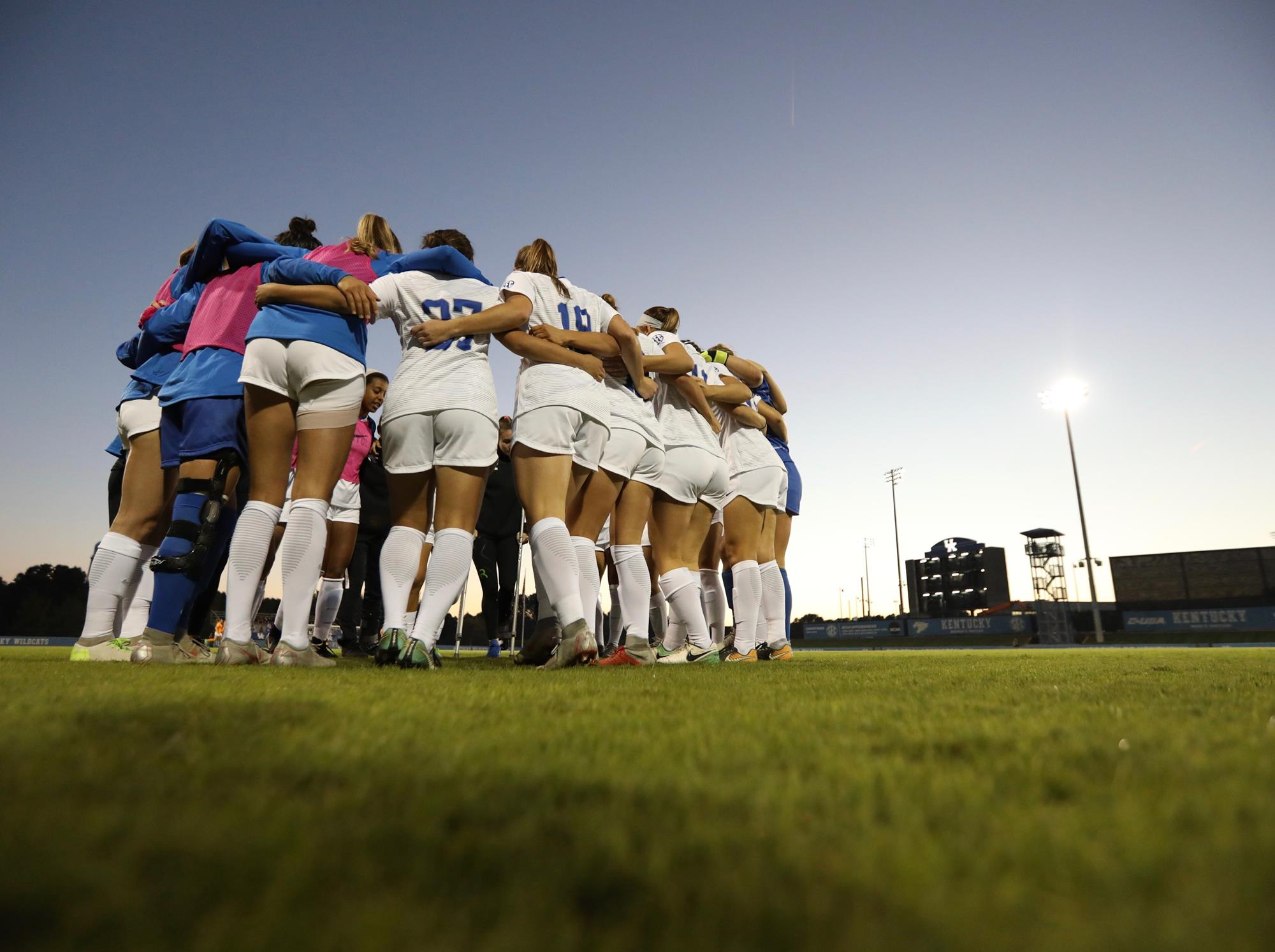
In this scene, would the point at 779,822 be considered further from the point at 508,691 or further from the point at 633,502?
the point at 633,502

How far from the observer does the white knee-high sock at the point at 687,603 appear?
4637 millimetres

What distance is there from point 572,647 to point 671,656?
66.1 inches

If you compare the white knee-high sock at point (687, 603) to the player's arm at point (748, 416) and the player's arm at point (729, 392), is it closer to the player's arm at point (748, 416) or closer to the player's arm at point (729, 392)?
the player's arm at point (729, 392)

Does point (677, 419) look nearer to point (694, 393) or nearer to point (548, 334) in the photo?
point (694, 393)

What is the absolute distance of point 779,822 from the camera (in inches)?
30.1

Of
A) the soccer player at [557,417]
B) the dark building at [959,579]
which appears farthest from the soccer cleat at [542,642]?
the dark building at [959,579]

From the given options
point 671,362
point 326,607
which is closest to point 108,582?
point 326,607

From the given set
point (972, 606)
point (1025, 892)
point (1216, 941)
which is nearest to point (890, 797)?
point (1025, 892)

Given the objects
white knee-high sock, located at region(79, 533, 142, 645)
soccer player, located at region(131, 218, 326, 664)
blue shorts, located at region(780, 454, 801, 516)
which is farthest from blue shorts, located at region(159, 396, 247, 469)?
blue shorts, located at region(780, 454, 801, 516)

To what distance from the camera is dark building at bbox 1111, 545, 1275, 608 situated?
4319cm

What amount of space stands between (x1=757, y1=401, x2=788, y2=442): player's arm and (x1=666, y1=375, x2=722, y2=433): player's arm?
156 centimetres

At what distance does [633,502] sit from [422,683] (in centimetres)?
249

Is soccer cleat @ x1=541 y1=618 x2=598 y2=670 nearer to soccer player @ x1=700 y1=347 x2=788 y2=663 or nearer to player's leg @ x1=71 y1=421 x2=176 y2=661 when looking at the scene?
player's leg @ x1=71 y1=421 x2=176 y2=661

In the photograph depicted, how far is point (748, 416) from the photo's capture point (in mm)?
6230
